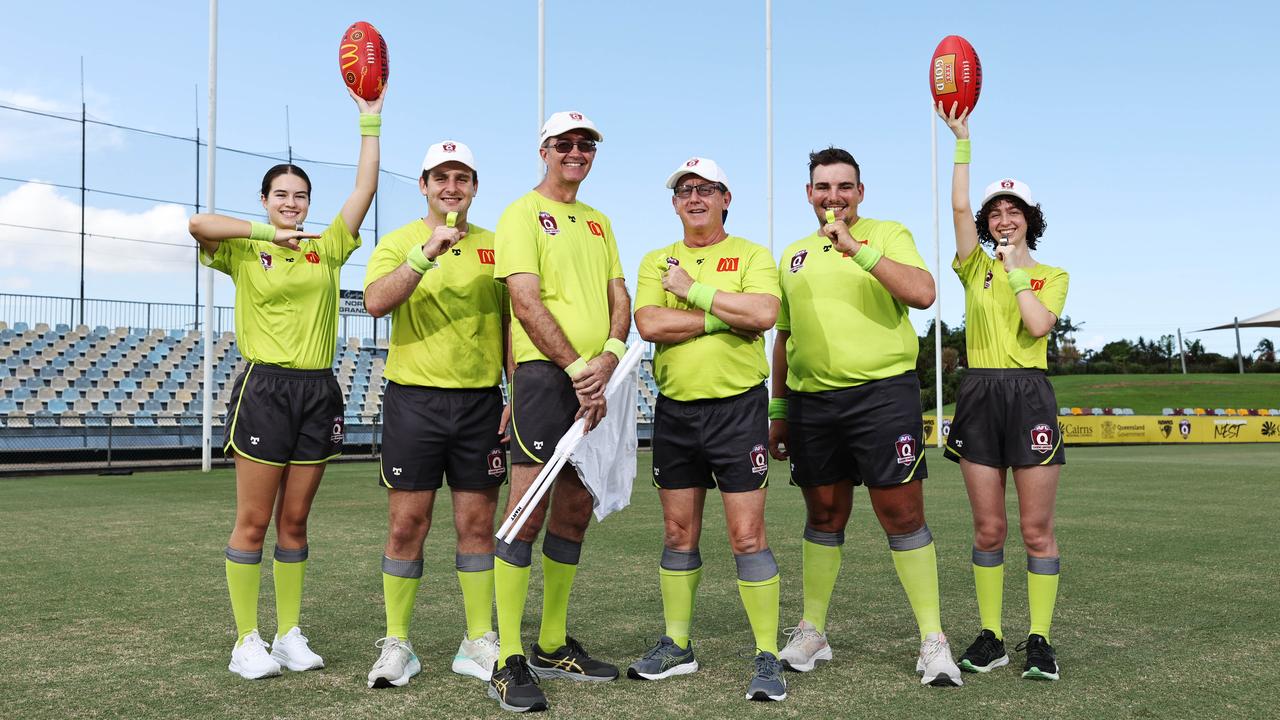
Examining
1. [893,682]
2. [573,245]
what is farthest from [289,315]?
[893,682]

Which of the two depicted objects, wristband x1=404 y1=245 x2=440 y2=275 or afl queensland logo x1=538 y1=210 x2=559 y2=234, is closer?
wristband x1=404 y1=245 x2=440 y2=275

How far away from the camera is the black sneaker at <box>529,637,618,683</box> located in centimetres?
421

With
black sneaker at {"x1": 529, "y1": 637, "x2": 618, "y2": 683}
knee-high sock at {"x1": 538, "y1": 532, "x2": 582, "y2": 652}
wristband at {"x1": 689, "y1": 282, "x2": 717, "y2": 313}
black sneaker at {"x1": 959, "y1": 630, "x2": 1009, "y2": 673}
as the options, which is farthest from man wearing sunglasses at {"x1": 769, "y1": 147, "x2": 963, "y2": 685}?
knee-high sock at {"x1": 538, "y1": 532, "x2": 582, "y2": 652}

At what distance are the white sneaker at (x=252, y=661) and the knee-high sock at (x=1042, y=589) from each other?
338cm

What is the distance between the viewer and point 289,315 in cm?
452

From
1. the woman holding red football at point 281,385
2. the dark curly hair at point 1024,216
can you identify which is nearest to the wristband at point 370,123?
the woman holding red football at point 281,385

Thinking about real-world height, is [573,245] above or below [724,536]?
above

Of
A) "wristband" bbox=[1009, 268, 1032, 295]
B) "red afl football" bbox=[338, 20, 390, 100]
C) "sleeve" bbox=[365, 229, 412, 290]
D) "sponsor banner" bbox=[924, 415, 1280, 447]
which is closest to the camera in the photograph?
"sleeve" bbox=[365, 229, 412, 290]

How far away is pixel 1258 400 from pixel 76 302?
53.5 metres

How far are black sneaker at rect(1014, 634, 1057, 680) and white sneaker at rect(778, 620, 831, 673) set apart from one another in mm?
865

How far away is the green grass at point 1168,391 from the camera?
51.1 metres

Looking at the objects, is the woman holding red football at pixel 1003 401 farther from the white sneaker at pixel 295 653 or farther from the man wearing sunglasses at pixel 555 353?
the white sneaker at pixel 295 653

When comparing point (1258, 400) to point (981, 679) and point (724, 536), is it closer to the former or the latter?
point (724, 536)

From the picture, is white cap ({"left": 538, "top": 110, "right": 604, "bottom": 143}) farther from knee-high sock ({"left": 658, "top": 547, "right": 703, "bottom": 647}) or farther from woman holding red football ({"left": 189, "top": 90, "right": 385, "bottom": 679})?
knee-high sock ({"left": 658, "top": 547, "right": 703, "bottom": 647})
